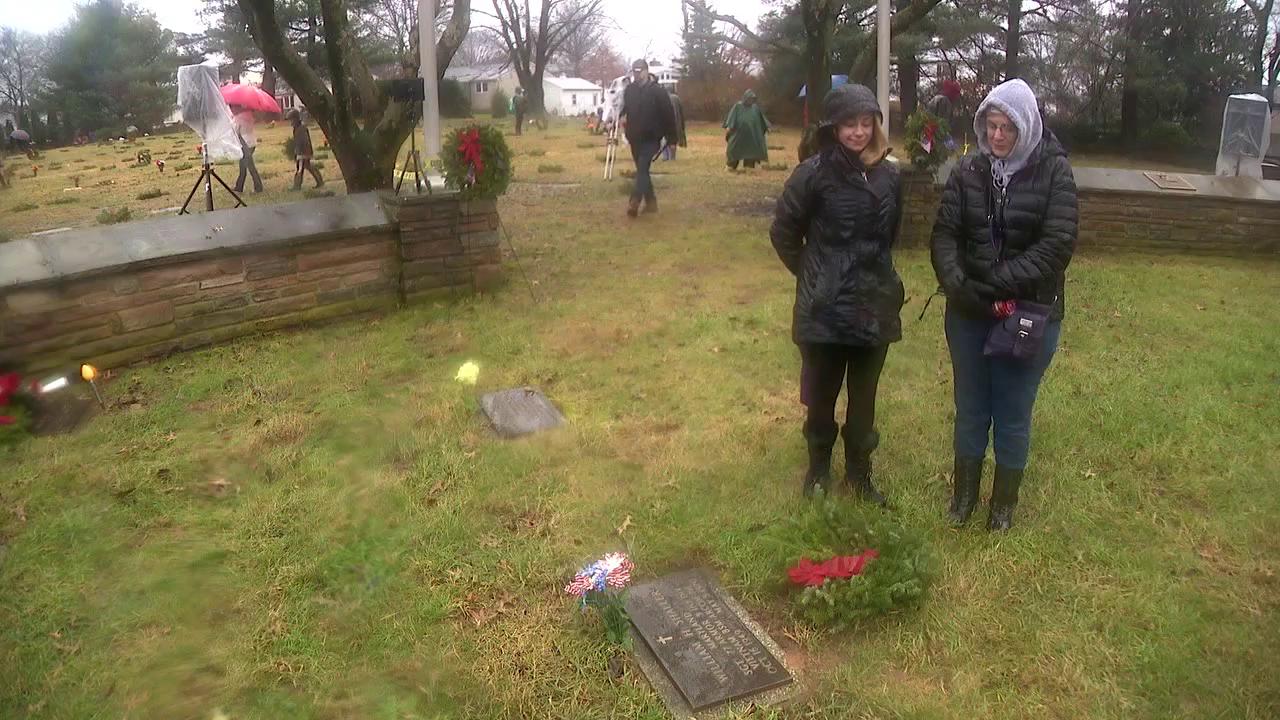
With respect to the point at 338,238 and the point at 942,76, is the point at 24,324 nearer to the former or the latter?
the point at 338,238

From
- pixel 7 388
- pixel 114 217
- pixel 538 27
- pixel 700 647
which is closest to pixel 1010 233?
pixel 700 647

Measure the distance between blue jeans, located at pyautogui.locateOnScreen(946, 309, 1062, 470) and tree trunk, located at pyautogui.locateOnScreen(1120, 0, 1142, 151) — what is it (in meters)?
21.0

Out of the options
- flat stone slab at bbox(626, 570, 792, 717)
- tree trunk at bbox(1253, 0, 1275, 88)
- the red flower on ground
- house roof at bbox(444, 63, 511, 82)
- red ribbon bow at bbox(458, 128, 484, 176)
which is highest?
house roof at bbox(444, 63, 511, 82)

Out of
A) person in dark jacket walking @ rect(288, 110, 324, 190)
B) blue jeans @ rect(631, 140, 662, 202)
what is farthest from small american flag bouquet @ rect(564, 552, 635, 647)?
person in dark jacket walking @ rect(288, 110, 324, 190)

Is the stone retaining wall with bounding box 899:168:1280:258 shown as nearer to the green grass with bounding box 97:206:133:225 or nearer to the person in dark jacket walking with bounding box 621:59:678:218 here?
the person in dark jacket walking with bounding box 621:59:678:218

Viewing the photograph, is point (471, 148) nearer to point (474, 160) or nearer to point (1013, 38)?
point (474, 160)

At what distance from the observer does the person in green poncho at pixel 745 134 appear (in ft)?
50.1

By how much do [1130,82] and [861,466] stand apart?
70.2 feet

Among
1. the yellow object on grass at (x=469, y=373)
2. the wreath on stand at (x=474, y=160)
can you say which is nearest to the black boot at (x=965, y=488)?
the yellow object on grass at (x=469, y=373)

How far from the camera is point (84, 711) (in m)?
2.72

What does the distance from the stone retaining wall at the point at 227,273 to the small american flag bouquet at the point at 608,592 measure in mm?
3685

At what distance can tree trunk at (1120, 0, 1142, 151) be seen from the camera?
21.1 metres

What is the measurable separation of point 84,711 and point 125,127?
2487 cm

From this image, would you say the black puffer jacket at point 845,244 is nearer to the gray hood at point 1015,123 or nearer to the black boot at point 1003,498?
the gray hood at point 1015,123
